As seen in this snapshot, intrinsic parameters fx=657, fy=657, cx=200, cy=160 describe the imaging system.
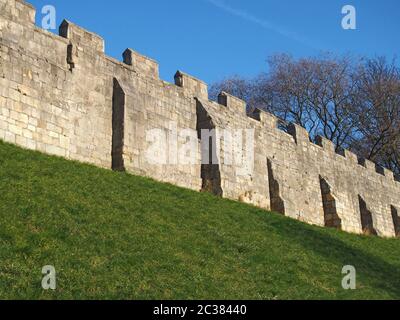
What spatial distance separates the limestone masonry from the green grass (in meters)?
1.31

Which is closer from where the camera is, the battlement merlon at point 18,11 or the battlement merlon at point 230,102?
the battlement merlon at point 18,11

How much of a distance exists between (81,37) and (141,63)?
2.49 m

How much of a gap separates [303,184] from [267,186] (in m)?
2.79

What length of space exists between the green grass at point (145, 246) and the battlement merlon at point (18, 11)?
12.3 ft

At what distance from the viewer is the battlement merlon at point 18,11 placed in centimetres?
1730

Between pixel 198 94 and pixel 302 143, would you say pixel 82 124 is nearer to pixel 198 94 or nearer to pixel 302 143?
pixel 198 94

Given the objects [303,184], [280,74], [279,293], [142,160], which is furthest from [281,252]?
[280,74]

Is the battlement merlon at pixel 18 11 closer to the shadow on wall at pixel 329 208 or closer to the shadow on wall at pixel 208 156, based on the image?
the shadow on wall at pixel 208 156

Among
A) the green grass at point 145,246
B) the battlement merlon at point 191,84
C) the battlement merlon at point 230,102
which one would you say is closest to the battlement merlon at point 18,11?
the green grass at point 145,246

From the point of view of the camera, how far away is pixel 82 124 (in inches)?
734
